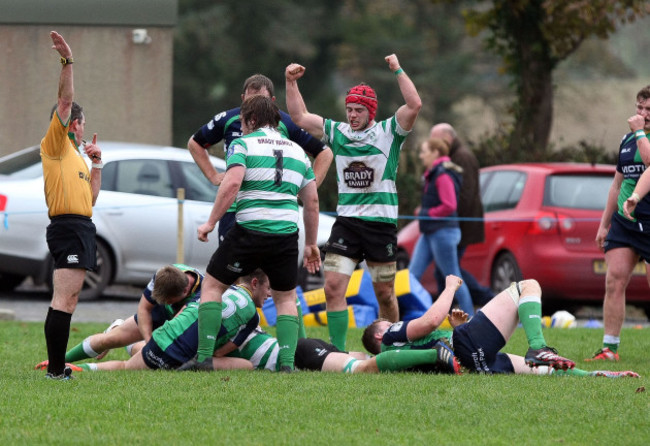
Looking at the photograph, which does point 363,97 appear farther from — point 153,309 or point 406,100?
point 153,309

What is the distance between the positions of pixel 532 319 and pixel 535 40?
554 inches

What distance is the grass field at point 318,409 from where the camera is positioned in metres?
5.87

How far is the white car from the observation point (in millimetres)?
13703

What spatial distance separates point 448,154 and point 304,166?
4.93 m

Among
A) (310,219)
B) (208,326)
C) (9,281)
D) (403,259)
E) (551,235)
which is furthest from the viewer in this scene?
(403,259)

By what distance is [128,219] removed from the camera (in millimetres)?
14102

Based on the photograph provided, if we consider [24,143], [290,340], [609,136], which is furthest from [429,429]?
[609,136]

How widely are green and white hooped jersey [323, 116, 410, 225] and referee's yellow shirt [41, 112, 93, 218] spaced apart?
2248 millimetres

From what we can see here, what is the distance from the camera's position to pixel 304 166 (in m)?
8.33

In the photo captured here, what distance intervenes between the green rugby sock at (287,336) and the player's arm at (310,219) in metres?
0.50

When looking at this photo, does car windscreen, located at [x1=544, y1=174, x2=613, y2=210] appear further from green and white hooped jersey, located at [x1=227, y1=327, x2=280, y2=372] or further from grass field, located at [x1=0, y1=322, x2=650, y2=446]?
green and white hooped jersey, located at [x1=227, y1=327, x2=280, y2=372]

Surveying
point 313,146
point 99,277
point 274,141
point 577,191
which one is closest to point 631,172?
point 313,146

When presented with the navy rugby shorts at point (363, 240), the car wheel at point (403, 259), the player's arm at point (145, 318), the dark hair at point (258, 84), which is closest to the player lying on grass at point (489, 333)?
the navy rugby shorts at point (363, 240)

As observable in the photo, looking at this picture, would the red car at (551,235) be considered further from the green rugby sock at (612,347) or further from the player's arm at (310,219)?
the player's arm at (310,219)
